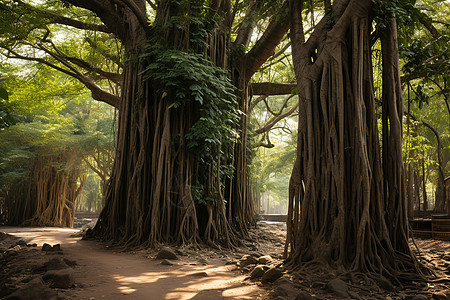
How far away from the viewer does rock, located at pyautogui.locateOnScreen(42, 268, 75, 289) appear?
326 centimetres

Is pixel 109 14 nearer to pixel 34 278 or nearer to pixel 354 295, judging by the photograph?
pixel 34 278

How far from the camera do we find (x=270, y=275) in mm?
3715

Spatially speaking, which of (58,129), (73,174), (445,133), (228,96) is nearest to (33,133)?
(58,129)

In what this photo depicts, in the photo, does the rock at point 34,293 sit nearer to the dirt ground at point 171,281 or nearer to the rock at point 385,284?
the dirt ground at point 171,281

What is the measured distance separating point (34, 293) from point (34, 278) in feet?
1.71

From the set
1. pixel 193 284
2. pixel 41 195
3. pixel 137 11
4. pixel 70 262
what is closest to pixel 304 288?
pixel 193 284

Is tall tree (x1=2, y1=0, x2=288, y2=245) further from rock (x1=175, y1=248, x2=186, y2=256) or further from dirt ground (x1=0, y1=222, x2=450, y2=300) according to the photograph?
dirt ground (x1=0, y1=222, x2=450, y2=300)

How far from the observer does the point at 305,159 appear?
466cm

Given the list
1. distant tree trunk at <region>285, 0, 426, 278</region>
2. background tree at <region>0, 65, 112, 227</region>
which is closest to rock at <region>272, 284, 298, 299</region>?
distant tree trunk at <region>285, 0, 426, 278</region>

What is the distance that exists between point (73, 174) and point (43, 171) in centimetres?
124

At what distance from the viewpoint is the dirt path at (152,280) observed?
10.7 ft

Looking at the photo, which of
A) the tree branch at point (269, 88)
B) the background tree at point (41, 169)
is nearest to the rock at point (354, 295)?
the tree branch at point (269, 88)

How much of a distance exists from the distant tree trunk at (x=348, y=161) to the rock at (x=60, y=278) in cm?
249

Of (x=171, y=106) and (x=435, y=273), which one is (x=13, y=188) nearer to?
(x=171, y=106)
